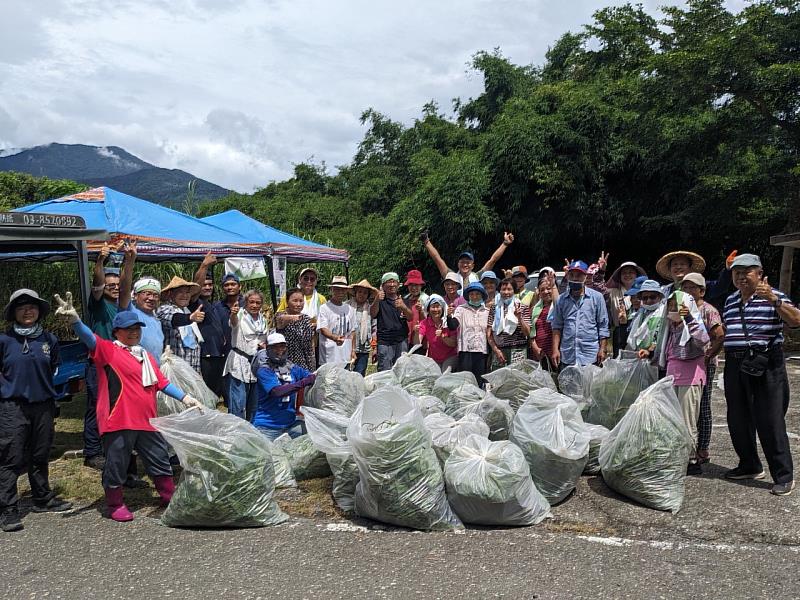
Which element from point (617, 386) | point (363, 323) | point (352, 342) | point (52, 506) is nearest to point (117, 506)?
point (52, 506)

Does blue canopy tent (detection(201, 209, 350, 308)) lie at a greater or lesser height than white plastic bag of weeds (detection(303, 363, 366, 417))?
greater

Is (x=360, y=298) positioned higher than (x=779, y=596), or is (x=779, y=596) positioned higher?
(x=360, y=298)

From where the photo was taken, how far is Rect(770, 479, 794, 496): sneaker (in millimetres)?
4246

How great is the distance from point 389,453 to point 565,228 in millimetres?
12770

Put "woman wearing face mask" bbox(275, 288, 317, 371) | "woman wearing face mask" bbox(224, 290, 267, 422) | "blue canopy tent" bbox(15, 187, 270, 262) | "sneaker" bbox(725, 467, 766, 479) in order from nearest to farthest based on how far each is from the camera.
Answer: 1. "sneaker" bbox(725, 467, 766, 479)
2. "woman wearing face mask" bbox(224, 290, 267, 422)
3. "woman wearing face mask" bbox(275, 288, 317, 371)
4. "blue canopy tent" bbox(15, 187, 270, 262)

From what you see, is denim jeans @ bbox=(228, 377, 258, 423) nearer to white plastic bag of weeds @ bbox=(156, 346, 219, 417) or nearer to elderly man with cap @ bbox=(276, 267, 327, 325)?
white plastic bag of weeds @ bbox=(156, 346, 219, 417)

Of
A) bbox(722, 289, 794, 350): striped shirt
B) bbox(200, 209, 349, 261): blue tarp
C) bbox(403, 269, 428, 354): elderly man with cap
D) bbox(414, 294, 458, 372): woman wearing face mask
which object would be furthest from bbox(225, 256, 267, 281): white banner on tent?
bbox(722, 289, 794, 350): striped shirt

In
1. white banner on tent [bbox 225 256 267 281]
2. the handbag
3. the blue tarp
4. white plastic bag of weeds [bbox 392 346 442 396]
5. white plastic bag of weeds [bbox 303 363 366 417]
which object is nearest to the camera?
the handbag

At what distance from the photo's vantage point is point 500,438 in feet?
15.8

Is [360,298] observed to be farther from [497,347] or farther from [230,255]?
[230,255]

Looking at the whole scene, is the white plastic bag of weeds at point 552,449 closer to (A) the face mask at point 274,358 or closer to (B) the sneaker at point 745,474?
(B) the sneaker at point 745,474

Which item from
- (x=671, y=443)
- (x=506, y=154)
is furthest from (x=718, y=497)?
(x=506, y=154)

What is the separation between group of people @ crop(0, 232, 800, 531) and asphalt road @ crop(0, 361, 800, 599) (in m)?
0.51

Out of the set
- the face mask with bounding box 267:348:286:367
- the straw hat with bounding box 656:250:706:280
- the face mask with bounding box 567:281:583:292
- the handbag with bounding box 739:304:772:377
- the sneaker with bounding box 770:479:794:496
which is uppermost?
the straw hat with bounding box 656:250:706:280
